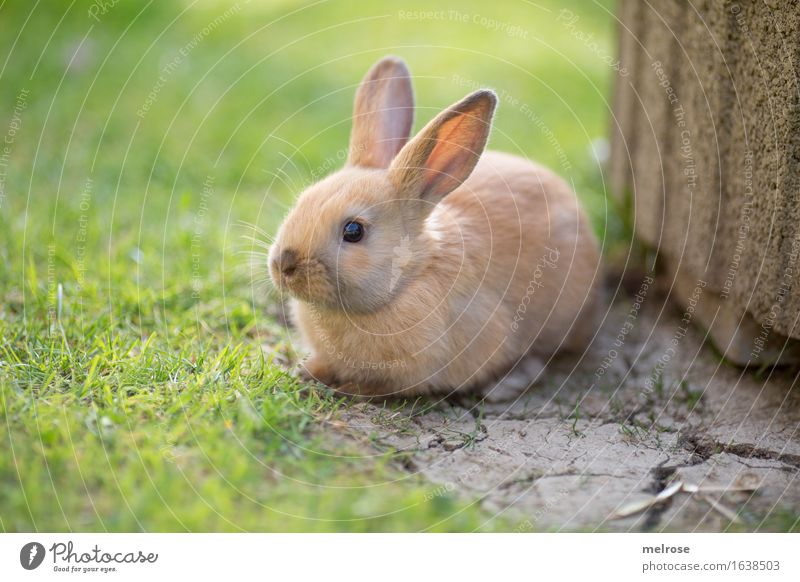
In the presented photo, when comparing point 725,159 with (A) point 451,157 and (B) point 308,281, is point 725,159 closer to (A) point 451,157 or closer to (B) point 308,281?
(A) point 451,157

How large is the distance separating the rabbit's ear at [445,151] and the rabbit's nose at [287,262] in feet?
2.04

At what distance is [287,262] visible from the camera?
11.8 feet

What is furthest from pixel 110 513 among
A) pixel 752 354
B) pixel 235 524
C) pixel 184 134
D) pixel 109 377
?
pixel 184 134

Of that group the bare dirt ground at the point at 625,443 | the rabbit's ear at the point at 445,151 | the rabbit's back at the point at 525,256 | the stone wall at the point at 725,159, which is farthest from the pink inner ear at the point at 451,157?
the stone wall at the point at 725,159

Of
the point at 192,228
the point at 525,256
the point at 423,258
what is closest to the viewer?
the point at 423,258

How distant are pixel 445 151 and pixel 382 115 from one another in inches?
21.9

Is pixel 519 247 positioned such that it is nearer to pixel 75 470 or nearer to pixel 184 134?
pixel 75 470

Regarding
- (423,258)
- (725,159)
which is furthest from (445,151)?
(725,159)

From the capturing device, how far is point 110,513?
2816 mm

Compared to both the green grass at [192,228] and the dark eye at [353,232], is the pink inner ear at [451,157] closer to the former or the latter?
the dark eye at [353,232]

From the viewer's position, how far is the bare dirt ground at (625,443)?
3236 millimetres

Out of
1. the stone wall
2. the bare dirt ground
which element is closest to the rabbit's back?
the bare dirt ground
